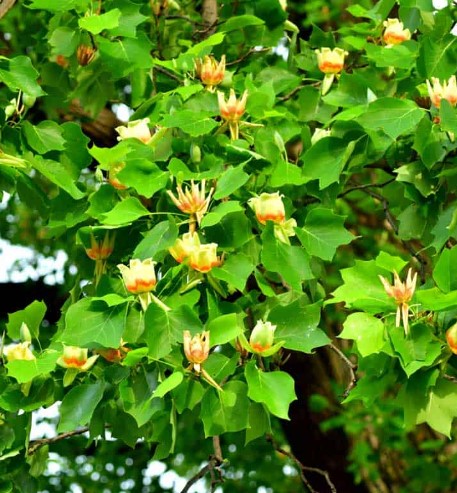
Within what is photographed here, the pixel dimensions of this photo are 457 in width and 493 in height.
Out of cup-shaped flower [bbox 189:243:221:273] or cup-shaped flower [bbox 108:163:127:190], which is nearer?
cup-shaped flower [bbox 189:243:221:273]

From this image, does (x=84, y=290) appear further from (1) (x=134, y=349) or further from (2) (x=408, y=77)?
(2) (x=408, y=77)

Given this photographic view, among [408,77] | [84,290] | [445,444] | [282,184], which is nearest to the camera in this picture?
[282,184]

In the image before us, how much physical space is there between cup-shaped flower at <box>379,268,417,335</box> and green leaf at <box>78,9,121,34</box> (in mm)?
1092

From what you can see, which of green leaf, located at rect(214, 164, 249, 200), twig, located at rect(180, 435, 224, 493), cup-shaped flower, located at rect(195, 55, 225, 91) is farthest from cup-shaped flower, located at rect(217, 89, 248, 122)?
twig, located at rect(180, 435, 224, 493)

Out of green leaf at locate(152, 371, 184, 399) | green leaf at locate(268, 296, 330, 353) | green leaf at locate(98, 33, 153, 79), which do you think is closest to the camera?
green leaf at locate(152, 371, 184, 399)

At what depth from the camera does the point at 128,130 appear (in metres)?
2.80

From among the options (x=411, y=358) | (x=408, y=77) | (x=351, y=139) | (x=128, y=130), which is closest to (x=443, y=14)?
(x=408, y=77)

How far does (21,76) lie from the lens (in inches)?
108

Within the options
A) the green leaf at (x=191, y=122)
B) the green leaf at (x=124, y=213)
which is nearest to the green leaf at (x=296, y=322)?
the green leaf at (x=124, y=213)

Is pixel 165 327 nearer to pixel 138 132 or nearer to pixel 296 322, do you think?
pixel 296 322

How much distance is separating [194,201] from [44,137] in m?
0.62

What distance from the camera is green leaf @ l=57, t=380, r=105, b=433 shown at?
8.38 feet

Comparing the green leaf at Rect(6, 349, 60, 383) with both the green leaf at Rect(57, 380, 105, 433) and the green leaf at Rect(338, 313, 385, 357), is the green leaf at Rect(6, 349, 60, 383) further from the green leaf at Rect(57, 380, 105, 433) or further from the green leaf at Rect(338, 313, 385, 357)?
the green leaf at Rect(338, 313, 385, 357)

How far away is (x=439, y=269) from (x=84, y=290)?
1.08 meters
